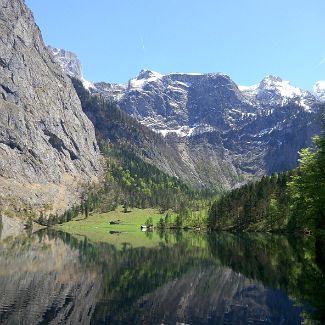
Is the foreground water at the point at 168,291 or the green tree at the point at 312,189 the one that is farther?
the green tree at the point at 312,189

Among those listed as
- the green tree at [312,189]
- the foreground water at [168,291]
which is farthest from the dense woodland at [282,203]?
the foreground water at [168,291]

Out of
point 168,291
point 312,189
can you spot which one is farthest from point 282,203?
point 168,291

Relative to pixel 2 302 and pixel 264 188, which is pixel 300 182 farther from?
pixel 264 188

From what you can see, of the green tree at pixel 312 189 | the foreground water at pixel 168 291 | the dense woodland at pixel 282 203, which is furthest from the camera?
the dense woodland at pixel 282 203

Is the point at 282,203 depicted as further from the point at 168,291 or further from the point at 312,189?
the point at 168,291

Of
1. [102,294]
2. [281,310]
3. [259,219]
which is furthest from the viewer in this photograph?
[259,219]

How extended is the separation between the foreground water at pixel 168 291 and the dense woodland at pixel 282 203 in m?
8.27

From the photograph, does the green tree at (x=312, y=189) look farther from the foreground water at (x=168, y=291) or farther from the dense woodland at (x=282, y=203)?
the foreground water at (x=168, y=291)

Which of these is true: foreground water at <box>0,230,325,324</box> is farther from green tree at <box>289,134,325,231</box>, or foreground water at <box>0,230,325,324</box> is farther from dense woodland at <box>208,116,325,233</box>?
dense woodland at <box>208,116,325,233</box>

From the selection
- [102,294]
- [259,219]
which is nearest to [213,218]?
[259,219]

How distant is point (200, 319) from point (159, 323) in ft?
12.2

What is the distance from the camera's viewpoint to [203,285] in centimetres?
5412

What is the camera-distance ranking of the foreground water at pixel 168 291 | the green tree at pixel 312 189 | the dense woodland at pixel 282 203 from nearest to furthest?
the foreground water at pixel 168 291, the green tree at pixel 312 189, the dense woodland at pixel 282 203

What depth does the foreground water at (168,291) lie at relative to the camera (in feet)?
125
